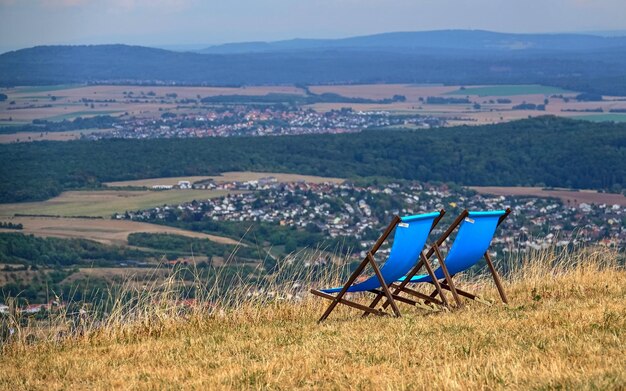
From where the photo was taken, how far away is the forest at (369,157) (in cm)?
5478

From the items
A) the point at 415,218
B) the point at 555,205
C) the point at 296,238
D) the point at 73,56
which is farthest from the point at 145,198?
the point at 73,56

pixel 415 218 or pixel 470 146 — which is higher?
pixel 415 218

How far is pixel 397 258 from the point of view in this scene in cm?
841

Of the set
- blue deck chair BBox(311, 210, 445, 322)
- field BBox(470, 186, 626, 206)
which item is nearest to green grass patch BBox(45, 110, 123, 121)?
field BBox(470, 186, 626, 206)

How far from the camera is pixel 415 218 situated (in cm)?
820

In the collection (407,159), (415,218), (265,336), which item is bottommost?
(407,159)

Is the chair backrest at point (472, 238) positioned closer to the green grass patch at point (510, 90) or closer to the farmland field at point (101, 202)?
the farmland field at point (101, 202)

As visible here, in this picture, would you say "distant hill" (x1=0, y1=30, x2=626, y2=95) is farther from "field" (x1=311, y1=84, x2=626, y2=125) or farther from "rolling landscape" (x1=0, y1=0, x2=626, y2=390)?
"field" (x1=311, y1=84, x2=626, y2=125)

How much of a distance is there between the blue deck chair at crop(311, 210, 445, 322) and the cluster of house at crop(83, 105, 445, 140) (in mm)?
72860

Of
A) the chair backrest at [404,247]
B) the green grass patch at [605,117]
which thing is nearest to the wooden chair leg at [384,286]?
the chair backrest at [404,247]

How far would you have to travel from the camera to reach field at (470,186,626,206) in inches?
1723

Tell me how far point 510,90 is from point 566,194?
8006 centimetres

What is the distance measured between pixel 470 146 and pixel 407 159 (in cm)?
373

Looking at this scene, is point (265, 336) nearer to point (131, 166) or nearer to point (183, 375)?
point (183, 375)
